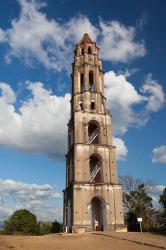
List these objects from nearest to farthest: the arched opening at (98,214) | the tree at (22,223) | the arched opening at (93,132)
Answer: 1. the arched opening at (98,214)
2. the arched opening at (93,132)
3. the tree at (22,223)

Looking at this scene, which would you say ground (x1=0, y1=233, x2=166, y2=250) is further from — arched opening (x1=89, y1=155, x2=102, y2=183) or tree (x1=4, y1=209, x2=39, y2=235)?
tree (x1=4, y1=209, x2=39, y2=235)

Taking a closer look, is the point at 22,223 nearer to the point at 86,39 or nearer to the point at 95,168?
the point at 95,168

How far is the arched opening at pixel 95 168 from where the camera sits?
35.8m

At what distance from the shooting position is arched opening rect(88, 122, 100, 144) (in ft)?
125

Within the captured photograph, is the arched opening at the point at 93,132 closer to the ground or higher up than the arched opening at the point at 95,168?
higher up

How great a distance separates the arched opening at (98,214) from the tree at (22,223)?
17207mm

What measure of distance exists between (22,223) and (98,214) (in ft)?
60.6

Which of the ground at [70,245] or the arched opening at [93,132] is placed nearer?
the ground at [70,245]

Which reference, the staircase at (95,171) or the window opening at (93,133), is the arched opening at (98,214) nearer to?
the staircase at (95,171)

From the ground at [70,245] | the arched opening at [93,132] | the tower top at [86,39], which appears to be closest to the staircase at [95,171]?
the arched opening at [93,132]

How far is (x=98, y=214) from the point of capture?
115 feet

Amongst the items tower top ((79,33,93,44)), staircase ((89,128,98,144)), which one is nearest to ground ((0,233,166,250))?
staircase ((89,128,98,144))

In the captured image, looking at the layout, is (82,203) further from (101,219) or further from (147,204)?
(147,204)

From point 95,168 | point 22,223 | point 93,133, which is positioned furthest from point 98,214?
point 22,223
